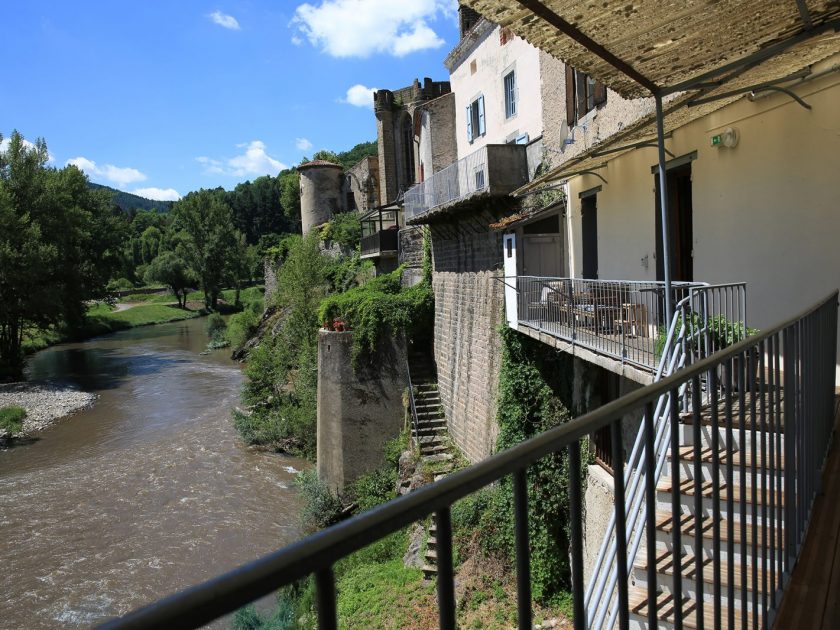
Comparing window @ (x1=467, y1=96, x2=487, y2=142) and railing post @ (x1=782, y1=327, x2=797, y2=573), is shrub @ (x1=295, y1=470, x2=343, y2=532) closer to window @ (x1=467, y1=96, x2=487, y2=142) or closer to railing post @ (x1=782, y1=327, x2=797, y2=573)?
window @ (x1=467, y1=96, x2=487, y2=142)

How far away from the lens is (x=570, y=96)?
44.1ft

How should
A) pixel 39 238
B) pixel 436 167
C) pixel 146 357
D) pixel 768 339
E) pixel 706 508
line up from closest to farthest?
1. pixel 768 339
2. pixel 706 508
3. pixel 436 167
4. pixel 39 238
5. pixel 146 357

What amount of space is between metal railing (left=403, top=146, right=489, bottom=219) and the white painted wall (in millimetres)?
2294

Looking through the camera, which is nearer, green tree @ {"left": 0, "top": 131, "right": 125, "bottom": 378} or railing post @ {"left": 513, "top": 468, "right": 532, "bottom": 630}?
railing post @ {"left": 513, "top": 468, "right": 532, "bottom": 630}

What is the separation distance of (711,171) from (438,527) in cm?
877

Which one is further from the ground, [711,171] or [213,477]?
[711,171]

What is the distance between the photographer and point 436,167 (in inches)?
1001

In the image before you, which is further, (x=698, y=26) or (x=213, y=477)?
(x=213, y=477)

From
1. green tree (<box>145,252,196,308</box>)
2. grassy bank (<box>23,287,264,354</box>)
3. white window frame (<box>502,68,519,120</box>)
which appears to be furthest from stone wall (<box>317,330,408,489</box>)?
green tree (<box>145,252,196,308</box>)

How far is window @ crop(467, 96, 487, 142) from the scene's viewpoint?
20.3 m

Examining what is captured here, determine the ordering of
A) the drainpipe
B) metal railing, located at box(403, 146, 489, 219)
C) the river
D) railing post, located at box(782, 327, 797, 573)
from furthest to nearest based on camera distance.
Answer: metal railing, located at box(403, 146, 489, 219) < the river < the drainpipe < railing post, located at box(782, 327, 797, 573)

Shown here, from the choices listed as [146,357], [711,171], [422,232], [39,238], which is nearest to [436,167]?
[422,232]

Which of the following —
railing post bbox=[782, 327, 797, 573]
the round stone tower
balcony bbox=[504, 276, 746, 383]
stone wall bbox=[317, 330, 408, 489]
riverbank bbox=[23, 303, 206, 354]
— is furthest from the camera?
riverbank bbox=[23, 303, 206, 354]

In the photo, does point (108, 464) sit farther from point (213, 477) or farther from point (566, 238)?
point (566, 238)
